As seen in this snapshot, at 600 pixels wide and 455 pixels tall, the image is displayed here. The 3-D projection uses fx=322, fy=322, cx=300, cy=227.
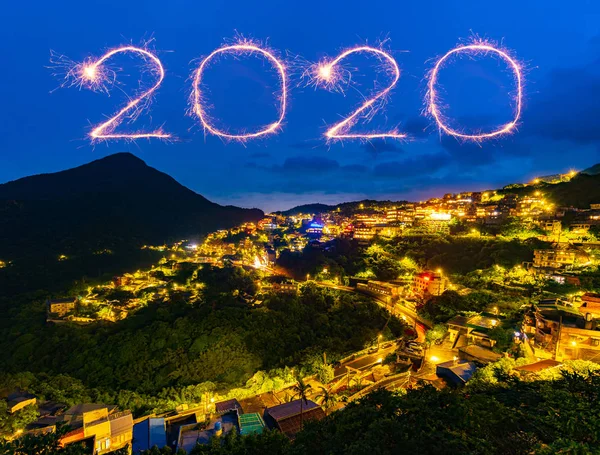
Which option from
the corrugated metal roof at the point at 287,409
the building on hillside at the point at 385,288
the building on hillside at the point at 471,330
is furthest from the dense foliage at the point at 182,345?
the building on hillside at the point at 471,330

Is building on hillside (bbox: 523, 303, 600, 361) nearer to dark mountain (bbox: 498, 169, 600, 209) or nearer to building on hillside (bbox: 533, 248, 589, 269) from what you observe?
building on hillside (bbox: 533, 248, 589, 269)

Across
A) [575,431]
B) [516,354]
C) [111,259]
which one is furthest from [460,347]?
[111,259]

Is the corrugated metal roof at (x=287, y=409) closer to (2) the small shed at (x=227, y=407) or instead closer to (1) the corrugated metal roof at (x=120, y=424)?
(2) the small shed at (x=227, y=407)

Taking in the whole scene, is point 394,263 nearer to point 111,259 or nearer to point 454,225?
point 454,225

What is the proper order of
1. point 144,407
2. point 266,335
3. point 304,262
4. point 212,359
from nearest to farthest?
1. point 144,407
2. point 212,359
3. point 266,335
4. point 304,262

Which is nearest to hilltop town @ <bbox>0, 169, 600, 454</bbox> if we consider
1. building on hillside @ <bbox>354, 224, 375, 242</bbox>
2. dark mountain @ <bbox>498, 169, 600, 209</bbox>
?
building on hillside @ <bbox>354, 224, 375, 242</bbox>

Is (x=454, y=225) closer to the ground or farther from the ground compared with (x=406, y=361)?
farther from the ground
